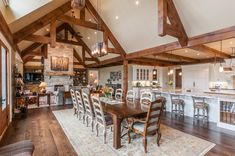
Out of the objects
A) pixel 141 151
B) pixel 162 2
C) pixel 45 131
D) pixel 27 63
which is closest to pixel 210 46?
pixel 162 2

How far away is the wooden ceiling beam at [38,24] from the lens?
17.0ft

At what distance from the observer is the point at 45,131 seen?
3945mm

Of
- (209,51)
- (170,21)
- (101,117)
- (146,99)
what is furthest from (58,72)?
(209,51)

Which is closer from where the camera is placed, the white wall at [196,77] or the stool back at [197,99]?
the stool back at [197,99]

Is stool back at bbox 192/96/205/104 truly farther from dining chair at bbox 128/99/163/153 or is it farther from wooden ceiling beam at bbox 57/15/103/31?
wooden ceiling beam at bbox 57/15/103/31

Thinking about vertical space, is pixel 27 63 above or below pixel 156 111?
above

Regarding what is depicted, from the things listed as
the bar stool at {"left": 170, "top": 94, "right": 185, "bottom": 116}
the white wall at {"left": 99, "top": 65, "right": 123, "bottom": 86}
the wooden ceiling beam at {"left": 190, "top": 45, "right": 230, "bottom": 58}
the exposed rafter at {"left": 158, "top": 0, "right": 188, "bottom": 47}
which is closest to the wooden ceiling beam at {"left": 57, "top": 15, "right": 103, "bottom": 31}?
the exposed rafter at {"left": 158, "top": 0, "right": 188, "bottom": 47}

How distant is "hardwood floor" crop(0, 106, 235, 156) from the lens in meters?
2.88

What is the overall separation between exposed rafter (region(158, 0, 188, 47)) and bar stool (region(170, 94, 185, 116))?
215 cm

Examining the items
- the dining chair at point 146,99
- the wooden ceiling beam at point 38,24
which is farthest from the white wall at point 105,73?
the dining chair at point 146,99

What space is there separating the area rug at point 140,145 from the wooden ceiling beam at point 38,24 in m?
3.89

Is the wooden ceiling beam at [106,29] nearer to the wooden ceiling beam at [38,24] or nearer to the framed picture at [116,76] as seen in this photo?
the wooden ceiling beam at [38,24]

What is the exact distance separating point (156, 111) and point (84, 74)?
1070 cm

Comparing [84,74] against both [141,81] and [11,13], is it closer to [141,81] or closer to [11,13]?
[141,81]
